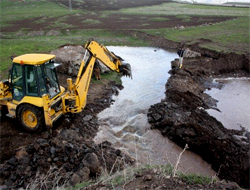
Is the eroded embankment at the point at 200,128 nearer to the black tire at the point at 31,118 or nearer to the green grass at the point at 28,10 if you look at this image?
the black tire at the point at 31,118

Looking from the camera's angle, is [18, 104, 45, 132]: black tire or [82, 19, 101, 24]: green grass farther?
[82, 19, 101, 24]: green grass

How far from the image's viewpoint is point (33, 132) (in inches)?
348

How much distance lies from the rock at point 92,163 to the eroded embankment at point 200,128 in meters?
3.37

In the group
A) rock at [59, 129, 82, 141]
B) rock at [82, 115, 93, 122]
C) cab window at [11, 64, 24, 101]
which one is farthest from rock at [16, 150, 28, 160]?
rock at [82, 115, 93, 122]

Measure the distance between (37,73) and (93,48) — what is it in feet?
8.21

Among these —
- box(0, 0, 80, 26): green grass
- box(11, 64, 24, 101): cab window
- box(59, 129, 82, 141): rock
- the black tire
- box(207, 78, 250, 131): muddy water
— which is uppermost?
box(0, 0, 80, 26): green grass

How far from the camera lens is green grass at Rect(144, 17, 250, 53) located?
2222 cm

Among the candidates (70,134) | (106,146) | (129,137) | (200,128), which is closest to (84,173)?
(106,146)

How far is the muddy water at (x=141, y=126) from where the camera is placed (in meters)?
8.66

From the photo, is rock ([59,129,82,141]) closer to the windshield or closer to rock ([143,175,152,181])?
the windshield

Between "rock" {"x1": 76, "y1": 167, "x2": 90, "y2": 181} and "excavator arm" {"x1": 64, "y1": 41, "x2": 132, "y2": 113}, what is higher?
"excavator arm" {"x1": 64, "y1": 41, "x2": 132, "y2": 113}

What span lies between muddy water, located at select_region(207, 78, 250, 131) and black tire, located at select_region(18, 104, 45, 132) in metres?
8.36

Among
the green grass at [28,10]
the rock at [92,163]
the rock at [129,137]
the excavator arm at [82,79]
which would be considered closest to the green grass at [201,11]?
the green grass at [28,10]

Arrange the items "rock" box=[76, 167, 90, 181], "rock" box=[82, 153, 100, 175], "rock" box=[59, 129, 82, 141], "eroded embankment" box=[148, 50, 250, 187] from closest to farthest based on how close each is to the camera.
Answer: "rock" box=[76, 167, 90, 181]
"rock" box=[82, 153, 100, 175]
"eroded embankment" box=[148, 50, 250, 187]
"rock" box=[59, 129, 82, 141]
